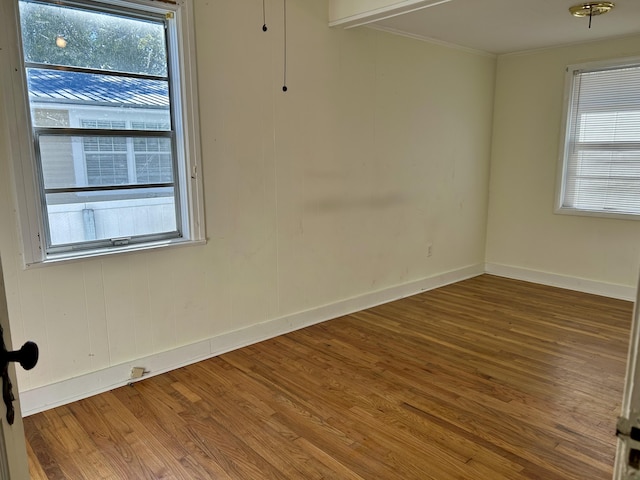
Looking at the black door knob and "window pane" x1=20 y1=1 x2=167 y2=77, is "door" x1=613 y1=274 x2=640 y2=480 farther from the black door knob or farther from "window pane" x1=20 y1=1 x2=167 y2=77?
"window pane" x1=20 y1=1 x2=167 y2=77

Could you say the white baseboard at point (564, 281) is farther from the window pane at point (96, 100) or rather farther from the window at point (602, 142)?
the window pane at point (96, 100)

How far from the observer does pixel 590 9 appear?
3.36 meters

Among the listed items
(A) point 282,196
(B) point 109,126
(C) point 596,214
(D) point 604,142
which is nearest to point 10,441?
(B) point 109,126

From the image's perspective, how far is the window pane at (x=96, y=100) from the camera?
242 centimetres

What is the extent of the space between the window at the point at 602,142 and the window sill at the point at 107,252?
3824mm

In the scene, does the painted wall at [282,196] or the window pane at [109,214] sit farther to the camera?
the painted wall at [282,196]

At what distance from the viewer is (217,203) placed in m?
3.11

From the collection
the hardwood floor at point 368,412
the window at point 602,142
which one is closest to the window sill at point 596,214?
the window at point 602,142

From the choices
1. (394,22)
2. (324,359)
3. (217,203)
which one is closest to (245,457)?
(324,359)

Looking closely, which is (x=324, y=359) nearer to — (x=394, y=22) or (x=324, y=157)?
(x=324, y=157)

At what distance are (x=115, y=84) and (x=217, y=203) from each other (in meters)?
0.93

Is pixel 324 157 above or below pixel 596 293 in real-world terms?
above

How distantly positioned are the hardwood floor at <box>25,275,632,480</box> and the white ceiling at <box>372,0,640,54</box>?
242 cm

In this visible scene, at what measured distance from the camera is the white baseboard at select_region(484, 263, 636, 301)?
449 cm
